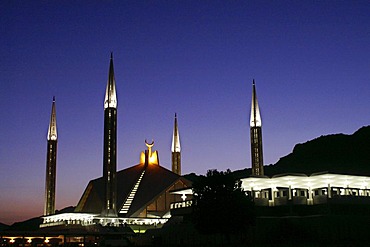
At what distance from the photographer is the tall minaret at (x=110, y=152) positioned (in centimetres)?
5534

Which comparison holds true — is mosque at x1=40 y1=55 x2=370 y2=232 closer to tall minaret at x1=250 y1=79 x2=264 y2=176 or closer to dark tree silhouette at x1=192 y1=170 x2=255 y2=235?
tall minaret at x1=250 y1=79 x2=264 y2=176

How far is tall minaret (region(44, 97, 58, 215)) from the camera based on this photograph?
217 ft

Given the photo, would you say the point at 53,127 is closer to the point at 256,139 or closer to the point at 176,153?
the point at 176,153

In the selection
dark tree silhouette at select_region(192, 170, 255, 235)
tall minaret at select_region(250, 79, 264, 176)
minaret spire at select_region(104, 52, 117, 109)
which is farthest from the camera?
tall minaret at select_region(250, 79, 264, 176)

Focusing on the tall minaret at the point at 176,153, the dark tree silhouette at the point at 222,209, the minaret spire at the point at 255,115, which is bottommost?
the dark tree silhouette at the point at 222,209

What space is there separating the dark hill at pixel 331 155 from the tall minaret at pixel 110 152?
5980 cm

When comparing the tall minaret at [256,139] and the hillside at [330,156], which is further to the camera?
the hillside at [330,156]

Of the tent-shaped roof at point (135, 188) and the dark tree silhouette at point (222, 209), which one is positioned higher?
the tent-shaped roof at point (135, 188)

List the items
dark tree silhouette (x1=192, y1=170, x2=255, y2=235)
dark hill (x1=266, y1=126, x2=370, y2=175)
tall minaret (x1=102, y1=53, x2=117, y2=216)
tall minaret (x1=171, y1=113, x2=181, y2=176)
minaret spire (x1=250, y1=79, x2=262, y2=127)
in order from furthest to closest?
dark hill (x1=266, y1=126, x2=370, y2=175) < tall minaret (x1=171, y1=113, x2=181, y2=176) < minaret spire (x1=250, y1=79, x2=262, y2=127) < tall minaret (x1=102, y1=53, x2=117, y2=216) < dark tree silhouette (x1=192, y1=170, x2=255, y2=235)

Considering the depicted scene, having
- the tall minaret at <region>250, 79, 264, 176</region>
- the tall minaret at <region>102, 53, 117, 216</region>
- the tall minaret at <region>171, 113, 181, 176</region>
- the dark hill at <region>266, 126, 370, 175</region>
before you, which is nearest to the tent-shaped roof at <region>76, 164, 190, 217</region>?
the tall minaret at <region>102, 53, 117, 216</region>

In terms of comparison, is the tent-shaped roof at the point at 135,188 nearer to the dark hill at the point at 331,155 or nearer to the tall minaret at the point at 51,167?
the tall minaret at the point at 51,167

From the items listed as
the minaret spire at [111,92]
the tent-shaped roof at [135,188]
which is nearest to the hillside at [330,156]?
the tent-shaped roof at [135,188]

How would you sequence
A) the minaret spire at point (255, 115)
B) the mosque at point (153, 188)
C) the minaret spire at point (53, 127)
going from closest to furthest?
the mosque at point (153, 188)
the minaret spire at point (255, 115)
the minaret spire at point (53, 127)

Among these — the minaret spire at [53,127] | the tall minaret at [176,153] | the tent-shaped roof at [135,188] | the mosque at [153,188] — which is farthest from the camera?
the tall minaret at [176,153]
